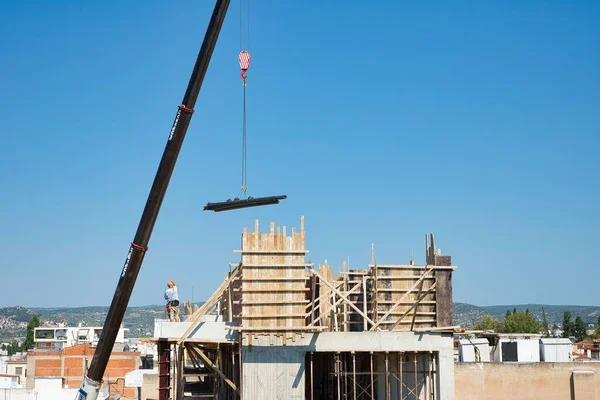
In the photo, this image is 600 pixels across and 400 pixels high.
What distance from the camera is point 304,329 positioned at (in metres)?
28.2

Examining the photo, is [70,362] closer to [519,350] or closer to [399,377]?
[519,350]

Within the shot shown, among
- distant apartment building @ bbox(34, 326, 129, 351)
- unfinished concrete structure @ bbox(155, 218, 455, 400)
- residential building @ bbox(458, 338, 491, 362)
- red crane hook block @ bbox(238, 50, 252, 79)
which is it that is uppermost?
red crane hook block @ bbox(238, 50, 252, 79)

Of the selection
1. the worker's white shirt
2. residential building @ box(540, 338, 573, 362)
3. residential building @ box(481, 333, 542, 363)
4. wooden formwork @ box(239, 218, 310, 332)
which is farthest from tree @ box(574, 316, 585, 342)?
the worker's white shirt

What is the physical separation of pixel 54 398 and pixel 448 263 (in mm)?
38053

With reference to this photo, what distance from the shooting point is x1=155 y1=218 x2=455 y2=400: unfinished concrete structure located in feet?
92.6

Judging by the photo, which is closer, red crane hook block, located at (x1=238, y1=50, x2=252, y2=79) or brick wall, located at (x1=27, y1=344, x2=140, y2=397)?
red crane hook block, located at (x1=238, y1=50, x2=252, y2=79)

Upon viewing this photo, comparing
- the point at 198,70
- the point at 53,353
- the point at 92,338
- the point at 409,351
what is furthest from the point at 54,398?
the point at 92,338

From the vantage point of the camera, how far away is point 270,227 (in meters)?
28.7

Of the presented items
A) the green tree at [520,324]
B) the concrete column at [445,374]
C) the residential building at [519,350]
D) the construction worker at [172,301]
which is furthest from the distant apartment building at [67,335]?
the concrete column at [445,374]

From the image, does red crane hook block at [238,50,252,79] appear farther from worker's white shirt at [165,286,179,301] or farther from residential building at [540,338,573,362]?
residential building at [540,338,573,362]

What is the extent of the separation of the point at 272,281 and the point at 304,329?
79.4 inches

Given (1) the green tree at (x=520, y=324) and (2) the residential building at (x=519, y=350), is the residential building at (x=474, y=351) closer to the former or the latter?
(2) the residential building at (x=519, y=350)

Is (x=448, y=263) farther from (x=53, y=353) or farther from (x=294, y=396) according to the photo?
(x=53, y=353)

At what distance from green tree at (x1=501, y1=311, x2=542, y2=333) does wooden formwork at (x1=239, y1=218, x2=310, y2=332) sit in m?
102
